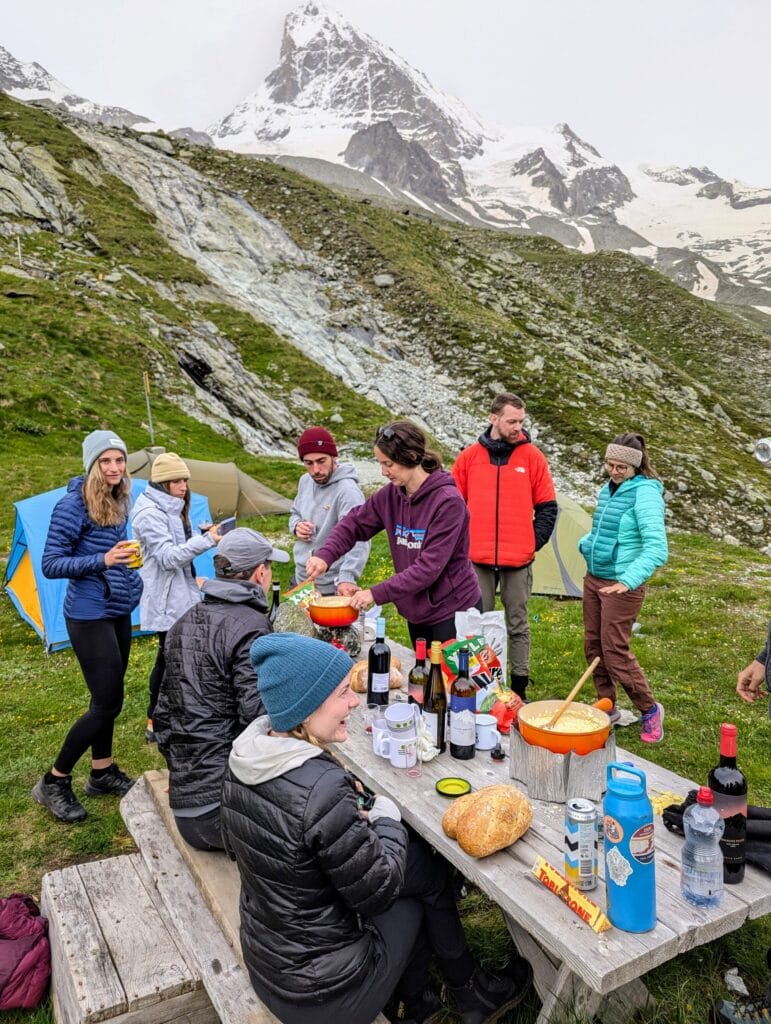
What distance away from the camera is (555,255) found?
73375 mm

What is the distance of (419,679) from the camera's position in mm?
4508

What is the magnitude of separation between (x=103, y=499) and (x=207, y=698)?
8.18ft

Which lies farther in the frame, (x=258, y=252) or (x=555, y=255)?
(x=555, y=255)

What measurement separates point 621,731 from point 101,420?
748 inches

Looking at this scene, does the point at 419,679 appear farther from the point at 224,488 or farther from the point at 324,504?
the point at 224,488

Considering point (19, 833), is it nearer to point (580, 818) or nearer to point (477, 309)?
point (580, 818)

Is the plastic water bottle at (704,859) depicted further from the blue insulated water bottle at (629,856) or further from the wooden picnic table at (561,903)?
the blue insulated water bottle at (629,856)

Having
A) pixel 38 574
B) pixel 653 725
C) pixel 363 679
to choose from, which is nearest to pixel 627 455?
pixel 653 725

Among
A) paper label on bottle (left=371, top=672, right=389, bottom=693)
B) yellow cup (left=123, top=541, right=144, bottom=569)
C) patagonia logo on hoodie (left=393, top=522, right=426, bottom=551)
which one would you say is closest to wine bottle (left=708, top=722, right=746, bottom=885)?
paper label on bottle (left=371, top=672, right=389, bottom=693)

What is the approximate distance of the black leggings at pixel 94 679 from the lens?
18.5 feet

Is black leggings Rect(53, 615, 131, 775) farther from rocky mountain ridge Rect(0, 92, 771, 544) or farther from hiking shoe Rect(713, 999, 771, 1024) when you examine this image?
rocky mountain ridge Rect(0, 92, 771, 544)

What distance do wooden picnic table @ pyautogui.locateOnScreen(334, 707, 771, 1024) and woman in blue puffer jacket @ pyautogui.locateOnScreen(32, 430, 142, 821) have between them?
2.72m

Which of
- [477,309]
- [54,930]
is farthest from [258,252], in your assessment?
[54,930]

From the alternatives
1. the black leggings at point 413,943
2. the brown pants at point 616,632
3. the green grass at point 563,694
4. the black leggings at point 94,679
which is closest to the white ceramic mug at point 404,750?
the black leggings at point 413,943
